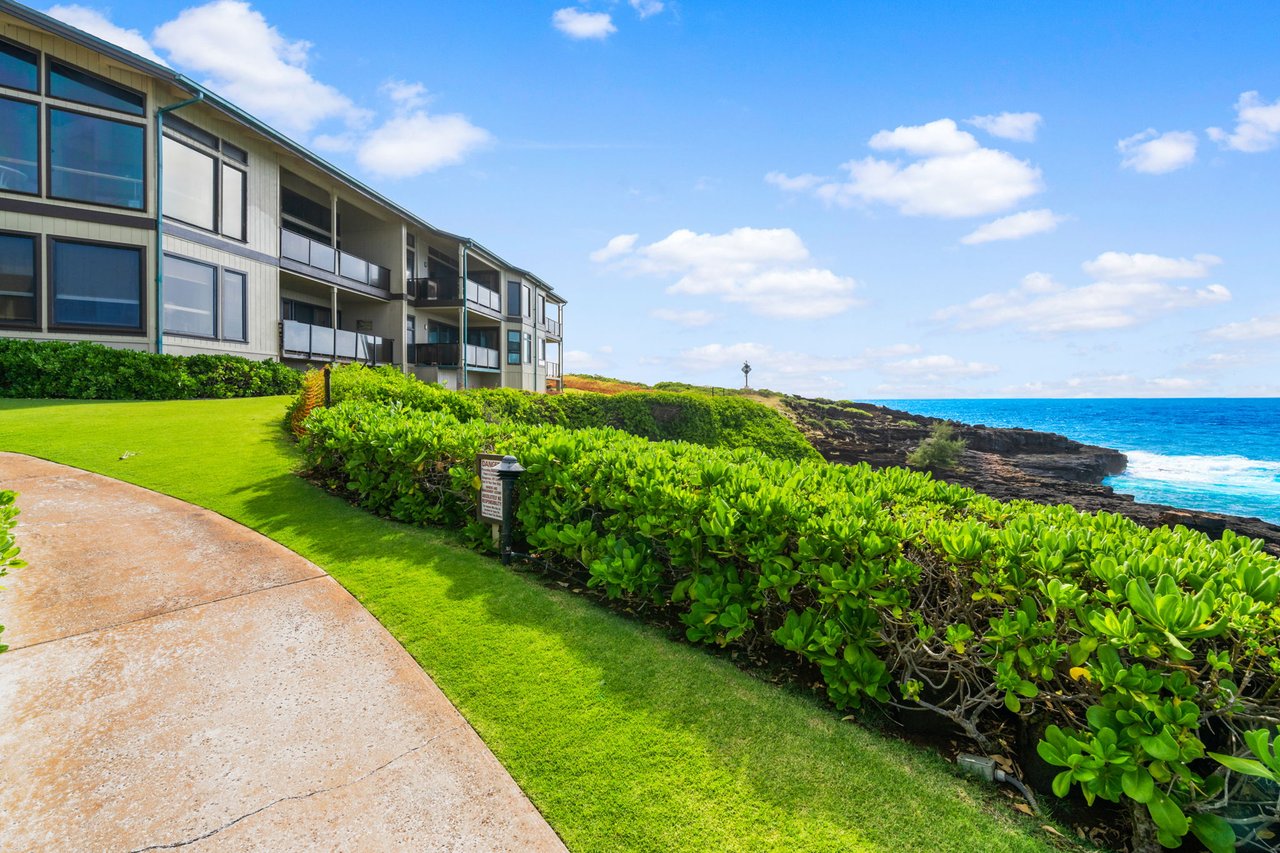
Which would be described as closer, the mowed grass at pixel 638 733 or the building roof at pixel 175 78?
the mowed grass at pixel 638 733

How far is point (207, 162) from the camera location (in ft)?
50.9

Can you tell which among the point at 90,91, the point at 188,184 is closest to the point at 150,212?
the point at 188,184

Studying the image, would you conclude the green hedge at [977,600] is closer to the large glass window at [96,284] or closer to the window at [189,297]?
the window at [189,297]

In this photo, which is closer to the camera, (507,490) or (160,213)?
(507,490)

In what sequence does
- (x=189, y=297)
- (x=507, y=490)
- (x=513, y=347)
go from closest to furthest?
1. (x=507, y=490)
2. (x=189, y=297)
3. (x=513, y=347)

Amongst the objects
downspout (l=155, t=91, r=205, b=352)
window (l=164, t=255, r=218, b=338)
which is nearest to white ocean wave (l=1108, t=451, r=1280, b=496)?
window (l=164, t=255, r=218, b=338)

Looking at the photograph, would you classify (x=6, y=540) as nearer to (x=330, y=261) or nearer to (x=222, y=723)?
(x=222, y=723)

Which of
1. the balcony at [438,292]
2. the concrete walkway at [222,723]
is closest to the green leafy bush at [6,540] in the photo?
the concrete walkway at [222,723]

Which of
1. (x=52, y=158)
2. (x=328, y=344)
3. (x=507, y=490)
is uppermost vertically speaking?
(x=52, y=158)

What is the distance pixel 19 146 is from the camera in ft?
42.3

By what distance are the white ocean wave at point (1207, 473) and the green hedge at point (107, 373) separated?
129ft

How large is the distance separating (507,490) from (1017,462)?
38988 millimetres

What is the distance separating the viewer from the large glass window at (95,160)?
13.3 m

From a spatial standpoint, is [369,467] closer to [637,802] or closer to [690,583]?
[690,583]
